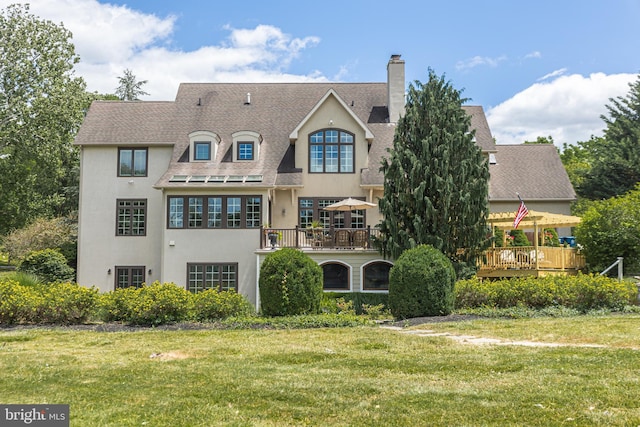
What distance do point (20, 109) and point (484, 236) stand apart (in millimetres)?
28211

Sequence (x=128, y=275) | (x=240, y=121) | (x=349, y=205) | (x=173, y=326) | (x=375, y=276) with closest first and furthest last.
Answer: (x=173, y=326) < (x=349, y=205) < (x=375, y=276) < (x=128, y=275) < (x=240, y=121)

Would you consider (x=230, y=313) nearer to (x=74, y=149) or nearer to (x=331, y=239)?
(x=331, y=239)

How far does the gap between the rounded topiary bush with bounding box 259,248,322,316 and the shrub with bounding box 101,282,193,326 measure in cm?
219

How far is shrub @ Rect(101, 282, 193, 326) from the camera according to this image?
629 inches

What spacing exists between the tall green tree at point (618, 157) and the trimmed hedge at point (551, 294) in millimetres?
17822

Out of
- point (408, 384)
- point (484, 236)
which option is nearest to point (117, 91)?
point (484, 236)

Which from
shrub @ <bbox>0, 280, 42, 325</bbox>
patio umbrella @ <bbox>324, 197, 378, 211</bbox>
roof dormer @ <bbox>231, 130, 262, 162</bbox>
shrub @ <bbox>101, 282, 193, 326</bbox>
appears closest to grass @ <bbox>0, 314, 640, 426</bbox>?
shrub @ <bbox>101, 282, 193, 326</bbox>

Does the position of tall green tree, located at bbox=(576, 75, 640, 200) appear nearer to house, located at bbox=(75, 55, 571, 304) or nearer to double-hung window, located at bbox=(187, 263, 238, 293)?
house, located at bbox=(75, 55, 571, 304)

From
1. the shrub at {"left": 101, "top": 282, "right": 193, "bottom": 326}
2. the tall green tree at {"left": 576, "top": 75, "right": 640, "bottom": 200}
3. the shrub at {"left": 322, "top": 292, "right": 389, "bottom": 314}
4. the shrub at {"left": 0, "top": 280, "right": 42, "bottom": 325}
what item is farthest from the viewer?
the tall green tree at {"left": 576, "top": 75, "right": 640, "bottom": 200}

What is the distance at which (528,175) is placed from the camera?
29875 mm

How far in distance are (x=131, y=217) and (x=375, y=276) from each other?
11.0 m

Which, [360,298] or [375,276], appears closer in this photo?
[360,298]

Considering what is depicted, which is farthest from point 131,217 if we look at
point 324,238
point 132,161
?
point 324,238

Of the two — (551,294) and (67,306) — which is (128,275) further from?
(551,294)
